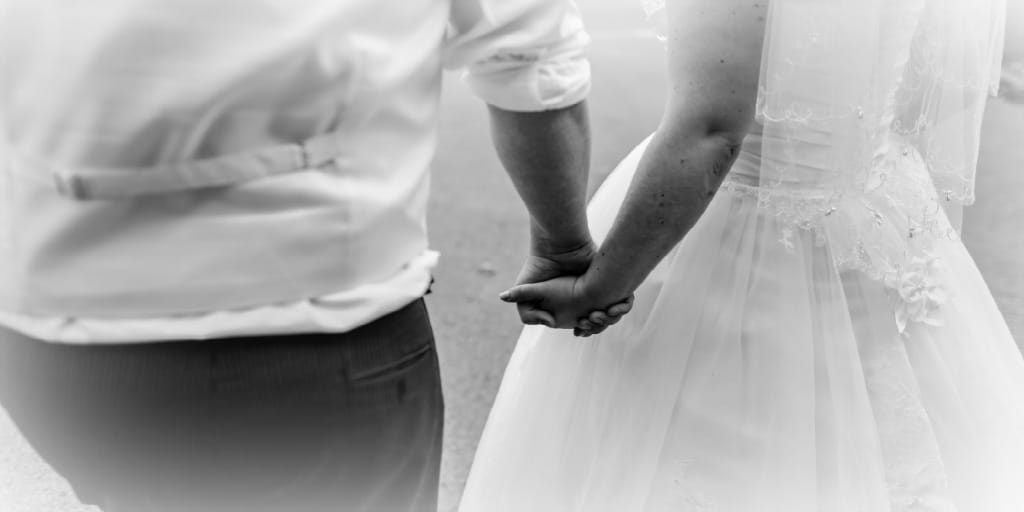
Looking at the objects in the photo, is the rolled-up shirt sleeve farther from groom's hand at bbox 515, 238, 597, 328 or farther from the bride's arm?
groom's hand at bbox 515, 238, 597, 328

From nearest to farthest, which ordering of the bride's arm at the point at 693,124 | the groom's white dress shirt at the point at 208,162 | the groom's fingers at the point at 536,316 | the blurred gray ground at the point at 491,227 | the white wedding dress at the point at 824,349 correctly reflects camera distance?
the groom's white dress shirt at the point at 208,162, the bride's arm at the point at 693,124, the white wedding dress at the point at 824,349, the groom's fingers at the point at 536,316, the blurred gray ground at the point at 491,227

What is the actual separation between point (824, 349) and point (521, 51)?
2.25 feet

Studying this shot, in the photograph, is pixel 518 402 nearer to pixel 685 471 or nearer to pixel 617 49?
pixel 685 471

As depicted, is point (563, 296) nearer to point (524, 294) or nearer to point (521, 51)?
point (524, 294)

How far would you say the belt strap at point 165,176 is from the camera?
98 cm

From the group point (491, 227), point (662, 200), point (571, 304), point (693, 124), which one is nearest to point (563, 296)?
point (571, 304)

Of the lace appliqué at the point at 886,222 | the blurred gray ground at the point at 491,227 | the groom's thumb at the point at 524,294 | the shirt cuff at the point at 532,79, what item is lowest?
the blurred gray ground at the point at 491,227

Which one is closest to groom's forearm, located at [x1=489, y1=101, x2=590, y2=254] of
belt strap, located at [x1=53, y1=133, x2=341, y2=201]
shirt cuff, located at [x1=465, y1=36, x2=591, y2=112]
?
shirt cuff, located at [x1=465, y1=36, x2=591, y2=112]

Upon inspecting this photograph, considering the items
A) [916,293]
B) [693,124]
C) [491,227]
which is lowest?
[491,227]

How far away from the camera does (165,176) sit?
978mm

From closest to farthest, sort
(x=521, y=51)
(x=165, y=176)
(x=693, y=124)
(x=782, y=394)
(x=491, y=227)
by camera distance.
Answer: (x=165, y=176), (x=521, y=51), (x=693, y=124), (x=782, y=394), (x=491, y=227)

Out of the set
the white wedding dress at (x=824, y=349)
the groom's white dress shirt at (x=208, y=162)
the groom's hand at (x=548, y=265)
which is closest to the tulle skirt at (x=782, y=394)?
the white wedding dress at (x=824, y=349)

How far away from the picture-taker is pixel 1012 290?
11.7ft

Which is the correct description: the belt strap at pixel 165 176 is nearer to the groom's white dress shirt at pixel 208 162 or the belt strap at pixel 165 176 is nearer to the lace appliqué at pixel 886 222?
the groom's white dress shirt at pixel 208 162
